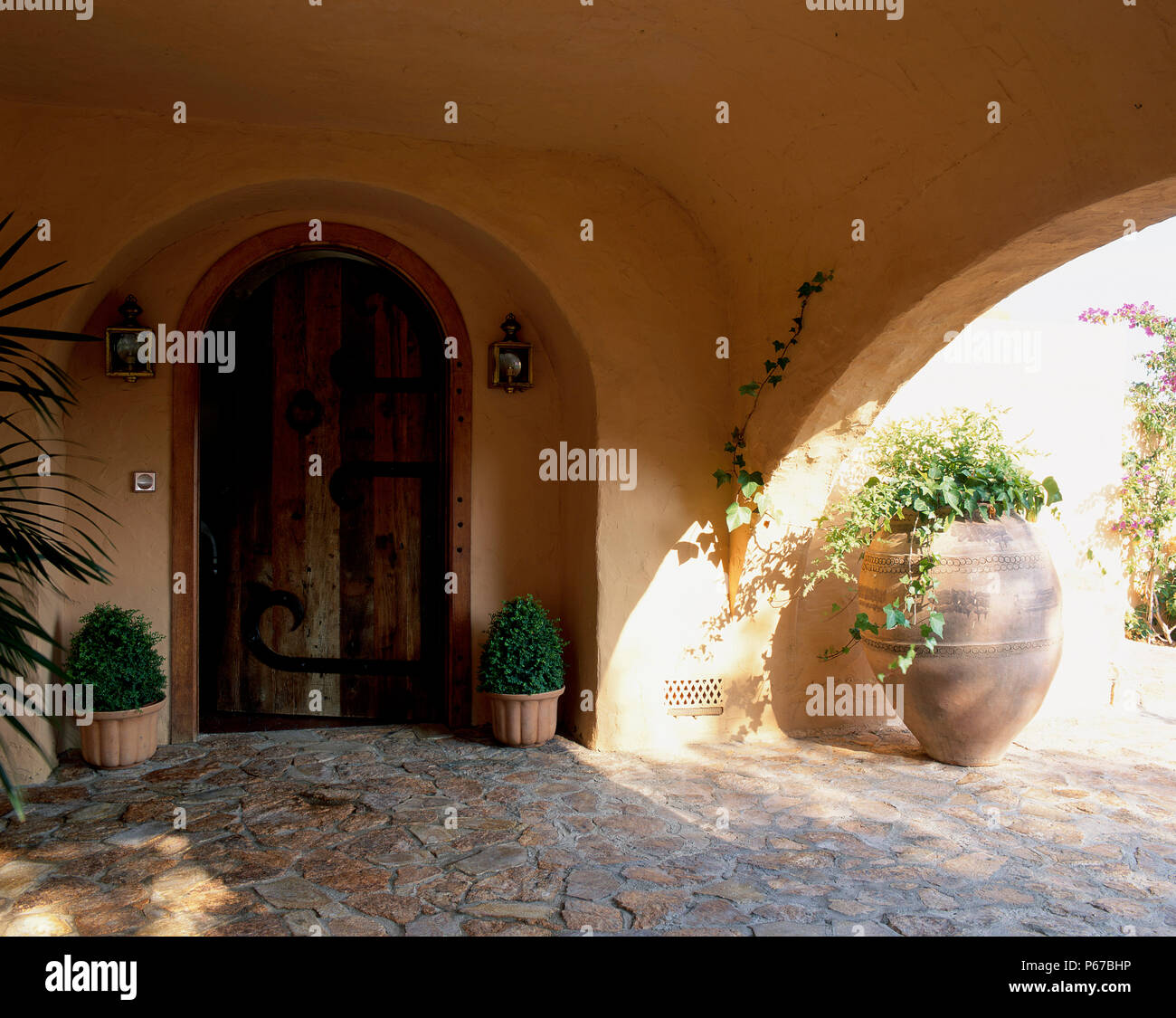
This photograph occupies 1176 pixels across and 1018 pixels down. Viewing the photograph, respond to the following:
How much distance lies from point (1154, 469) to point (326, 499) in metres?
5.67

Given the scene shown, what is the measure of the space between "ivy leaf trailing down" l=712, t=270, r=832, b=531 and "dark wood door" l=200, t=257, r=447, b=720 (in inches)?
59.9

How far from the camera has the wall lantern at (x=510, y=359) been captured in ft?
15.5

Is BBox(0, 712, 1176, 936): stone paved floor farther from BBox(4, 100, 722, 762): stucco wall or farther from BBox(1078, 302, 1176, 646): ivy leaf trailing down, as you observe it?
BBox(1078, 302, 1176, 646): ivy leaf trailing down

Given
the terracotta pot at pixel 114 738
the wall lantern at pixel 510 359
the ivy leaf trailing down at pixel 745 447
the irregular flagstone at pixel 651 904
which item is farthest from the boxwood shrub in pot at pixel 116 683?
the ivy leaf trailing down at pixel 745 447

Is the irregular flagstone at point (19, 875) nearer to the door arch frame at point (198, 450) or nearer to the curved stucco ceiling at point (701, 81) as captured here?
the door arch frame at point (198, 450)

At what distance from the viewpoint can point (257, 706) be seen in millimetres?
4828

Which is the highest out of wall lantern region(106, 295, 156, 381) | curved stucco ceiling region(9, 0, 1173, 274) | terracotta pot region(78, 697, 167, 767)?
curved stucco ceiling region(9, 0, 1173, 274)

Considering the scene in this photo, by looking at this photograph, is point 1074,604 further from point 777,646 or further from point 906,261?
point 906,261

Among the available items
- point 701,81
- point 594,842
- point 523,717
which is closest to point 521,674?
point 523,717

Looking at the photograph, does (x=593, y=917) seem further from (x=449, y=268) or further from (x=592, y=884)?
(x=449, y=268)

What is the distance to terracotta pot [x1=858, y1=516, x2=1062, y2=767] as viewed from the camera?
12.8 feet

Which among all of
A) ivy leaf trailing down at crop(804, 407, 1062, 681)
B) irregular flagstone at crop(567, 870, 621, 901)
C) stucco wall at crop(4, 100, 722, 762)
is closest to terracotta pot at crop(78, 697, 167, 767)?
stucco wall at crop(4, 100, 722, 762)

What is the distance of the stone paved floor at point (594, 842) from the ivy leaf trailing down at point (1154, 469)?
2361 mm
